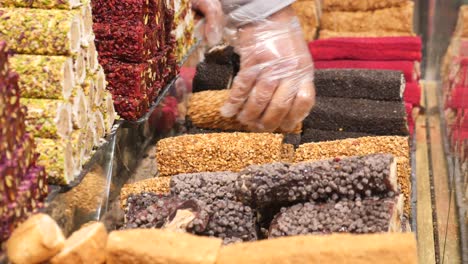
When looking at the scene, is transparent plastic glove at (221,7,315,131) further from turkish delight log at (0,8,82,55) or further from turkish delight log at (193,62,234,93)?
turkish delight log at (0,8,82,55)

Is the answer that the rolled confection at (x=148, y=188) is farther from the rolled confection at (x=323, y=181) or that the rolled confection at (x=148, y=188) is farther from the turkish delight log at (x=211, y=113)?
the turkish delight log at (x=211, y=113)

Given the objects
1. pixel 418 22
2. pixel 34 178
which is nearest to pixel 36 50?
pixel 34 178

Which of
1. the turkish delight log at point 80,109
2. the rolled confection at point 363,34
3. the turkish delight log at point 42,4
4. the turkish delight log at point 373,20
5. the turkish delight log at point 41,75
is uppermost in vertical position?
the turkish delight log at point 373,20

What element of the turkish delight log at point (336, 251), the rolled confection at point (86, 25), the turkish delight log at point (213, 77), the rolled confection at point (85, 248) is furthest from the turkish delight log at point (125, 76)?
the turkish delight log at point (336, 251)

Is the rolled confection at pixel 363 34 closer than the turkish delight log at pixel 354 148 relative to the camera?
No

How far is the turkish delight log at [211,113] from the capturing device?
112 inches

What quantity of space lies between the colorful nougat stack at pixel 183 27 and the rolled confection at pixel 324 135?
29.3 inches

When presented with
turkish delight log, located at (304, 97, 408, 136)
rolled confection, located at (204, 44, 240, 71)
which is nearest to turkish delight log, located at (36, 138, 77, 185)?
turkish delight log, located at (304, 97, 408, 136)

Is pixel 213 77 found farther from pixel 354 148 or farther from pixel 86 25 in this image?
pixel 86 25

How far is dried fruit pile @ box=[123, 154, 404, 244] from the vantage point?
1.91 m

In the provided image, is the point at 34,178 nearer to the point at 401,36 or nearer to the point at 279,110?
the point at 279,110

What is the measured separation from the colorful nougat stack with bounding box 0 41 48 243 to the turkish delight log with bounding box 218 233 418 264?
51 centimetres

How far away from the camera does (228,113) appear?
2.76m

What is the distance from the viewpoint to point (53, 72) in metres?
1.99
